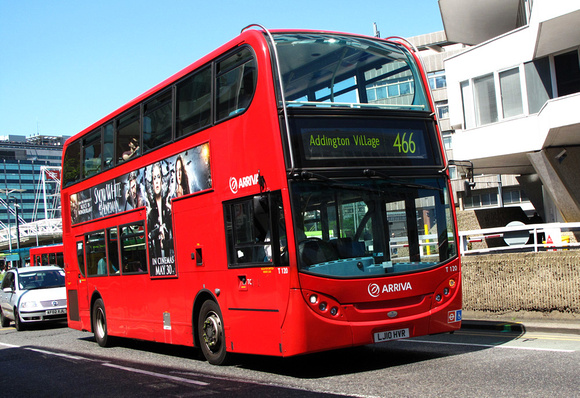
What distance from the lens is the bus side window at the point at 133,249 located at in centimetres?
1257

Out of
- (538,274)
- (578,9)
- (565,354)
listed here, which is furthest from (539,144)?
(565,354)

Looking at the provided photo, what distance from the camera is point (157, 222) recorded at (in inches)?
468

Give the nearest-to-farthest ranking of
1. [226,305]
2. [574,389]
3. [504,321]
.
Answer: [574,389] → [226,305] → [504,321]

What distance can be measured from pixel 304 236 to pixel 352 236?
0.70 meters

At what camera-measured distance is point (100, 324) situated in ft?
50.0

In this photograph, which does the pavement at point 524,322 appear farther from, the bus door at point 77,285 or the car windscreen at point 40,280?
the car windscreen at point 40,280

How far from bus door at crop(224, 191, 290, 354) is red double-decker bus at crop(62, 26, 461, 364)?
2 cm

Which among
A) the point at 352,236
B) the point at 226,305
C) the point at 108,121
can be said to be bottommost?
the point at 226,305

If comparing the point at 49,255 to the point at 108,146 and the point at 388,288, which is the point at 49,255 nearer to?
the point at 108,146

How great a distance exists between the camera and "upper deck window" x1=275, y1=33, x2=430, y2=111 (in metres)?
8.95

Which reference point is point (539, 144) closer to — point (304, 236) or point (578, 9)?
point (578, 9)

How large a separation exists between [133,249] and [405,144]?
20.2 feet

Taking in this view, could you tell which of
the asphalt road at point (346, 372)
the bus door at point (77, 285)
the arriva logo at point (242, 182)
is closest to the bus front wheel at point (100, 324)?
the bus door at point (77, 285)

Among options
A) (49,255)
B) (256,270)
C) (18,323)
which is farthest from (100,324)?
(49,255)
